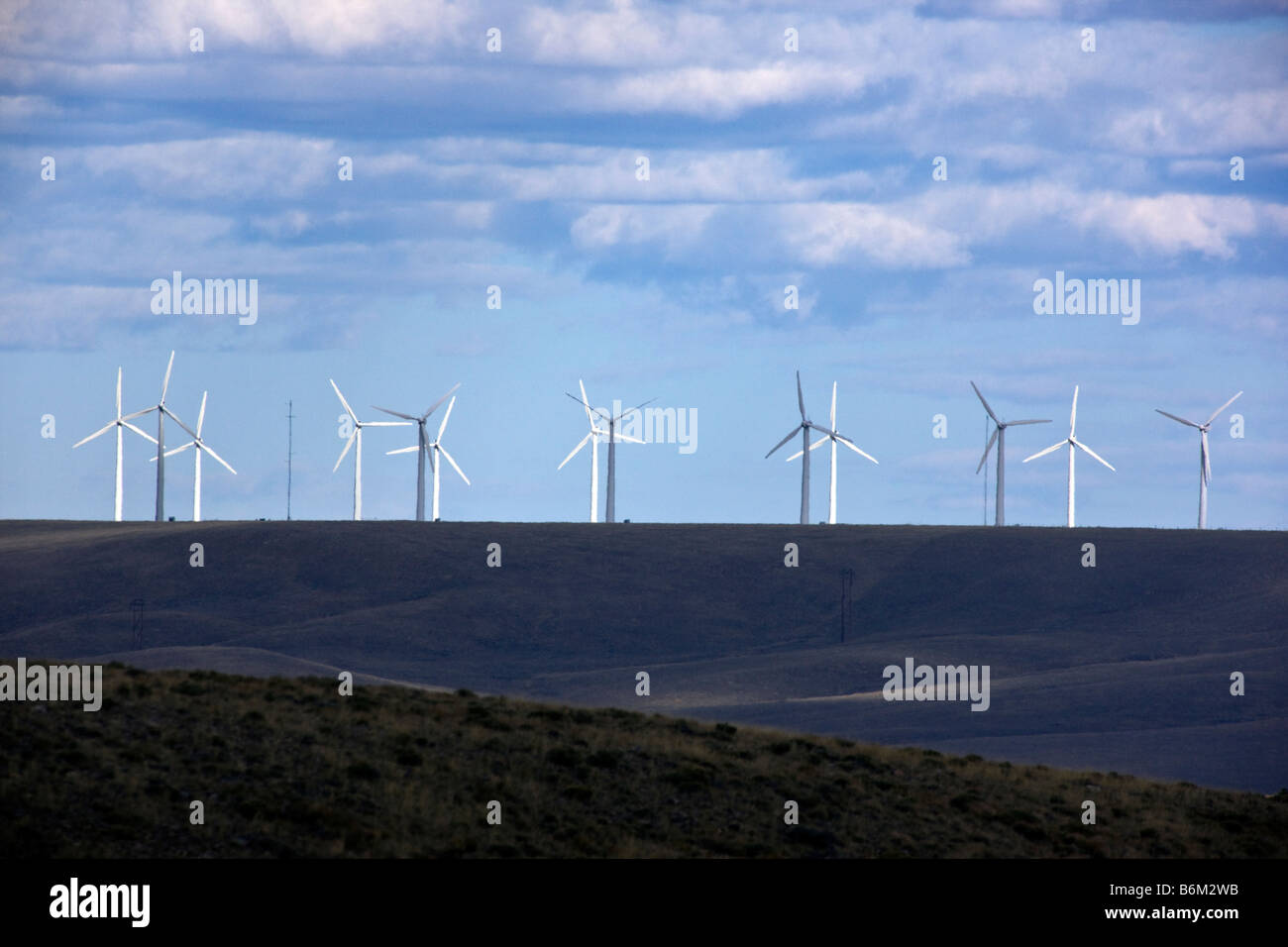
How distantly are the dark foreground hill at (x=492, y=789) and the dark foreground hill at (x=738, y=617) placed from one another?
28562 millimetres

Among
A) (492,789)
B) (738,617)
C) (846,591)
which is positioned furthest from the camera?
(846,591)

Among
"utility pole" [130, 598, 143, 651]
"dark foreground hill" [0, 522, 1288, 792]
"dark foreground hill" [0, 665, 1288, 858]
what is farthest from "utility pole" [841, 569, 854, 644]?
"dark foreground hill" [0, 665, 1288, 858]

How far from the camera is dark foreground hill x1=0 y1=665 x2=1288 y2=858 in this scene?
3306 centimetres

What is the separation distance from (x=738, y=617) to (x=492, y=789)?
89920 mm

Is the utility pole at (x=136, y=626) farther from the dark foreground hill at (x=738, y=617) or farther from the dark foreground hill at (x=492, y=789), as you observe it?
the dark foreground hill at (x=492, y=789)

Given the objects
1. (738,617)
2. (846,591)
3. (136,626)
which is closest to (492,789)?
(136,626)

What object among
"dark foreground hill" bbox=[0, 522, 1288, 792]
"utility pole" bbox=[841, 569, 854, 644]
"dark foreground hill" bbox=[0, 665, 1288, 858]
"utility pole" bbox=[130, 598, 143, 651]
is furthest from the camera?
"utility pole" bbox=[841, 569, 854, 644]

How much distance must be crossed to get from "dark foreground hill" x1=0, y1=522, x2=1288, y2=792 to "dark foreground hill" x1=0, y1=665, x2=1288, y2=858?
28562mm

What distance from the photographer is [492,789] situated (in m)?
Answer: 37.9

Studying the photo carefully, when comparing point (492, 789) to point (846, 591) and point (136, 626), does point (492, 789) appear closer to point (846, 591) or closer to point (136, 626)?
point (136, 626)

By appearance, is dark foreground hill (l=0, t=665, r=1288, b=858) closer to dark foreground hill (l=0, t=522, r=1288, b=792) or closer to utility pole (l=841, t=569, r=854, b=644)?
dark foreground hill (l=0, t=522, r=1288, b=792)

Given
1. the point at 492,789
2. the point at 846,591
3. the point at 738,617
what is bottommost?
the point at 492,789

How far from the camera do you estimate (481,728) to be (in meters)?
43.5
